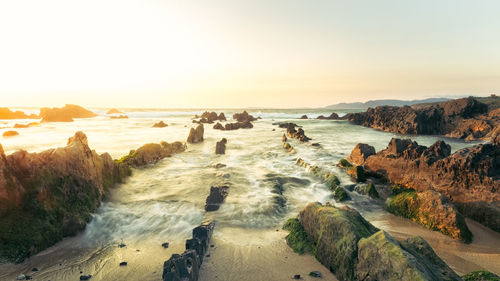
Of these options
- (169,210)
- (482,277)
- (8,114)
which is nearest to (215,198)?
(169,210)

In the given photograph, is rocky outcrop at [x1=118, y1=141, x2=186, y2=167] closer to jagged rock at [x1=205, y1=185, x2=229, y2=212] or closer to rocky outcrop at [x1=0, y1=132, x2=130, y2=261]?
rocky outcrop at [x1=0, y1=132, x2=130, y2=261]

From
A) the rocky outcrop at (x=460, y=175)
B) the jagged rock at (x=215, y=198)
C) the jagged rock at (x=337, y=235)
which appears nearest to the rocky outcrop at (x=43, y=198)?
the jagged rock at (x=215, y=198)

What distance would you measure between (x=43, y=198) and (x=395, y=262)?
9.87 meters

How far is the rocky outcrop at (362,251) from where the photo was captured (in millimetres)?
4383

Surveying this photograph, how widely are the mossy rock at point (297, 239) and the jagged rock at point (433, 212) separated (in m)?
4.45

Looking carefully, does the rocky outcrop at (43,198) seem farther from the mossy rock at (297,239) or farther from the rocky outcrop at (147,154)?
the mossy rock at (297,239)

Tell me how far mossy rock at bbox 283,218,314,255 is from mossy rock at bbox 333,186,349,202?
386cm

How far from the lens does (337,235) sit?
5898mm

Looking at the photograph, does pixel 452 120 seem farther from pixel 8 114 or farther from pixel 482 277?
pixel 8 114

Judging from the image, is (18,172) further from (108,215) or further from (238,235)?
(238,235)

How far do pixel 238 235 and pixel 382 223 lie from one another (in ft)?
17.4

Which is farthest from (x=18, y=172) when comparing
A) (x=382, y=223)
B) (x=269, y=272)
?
(x=382, y=223)

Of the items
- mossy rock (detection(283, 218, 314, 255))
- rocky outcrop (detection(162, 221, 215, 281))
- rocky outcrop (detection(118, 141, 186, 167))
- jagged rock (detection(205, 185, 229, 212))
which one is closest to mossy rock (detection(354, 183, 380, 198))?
mossy rock (detection(283, 218, 314, 255))

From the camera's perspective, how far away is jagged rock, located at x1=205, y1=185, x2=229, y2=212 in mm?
10062
